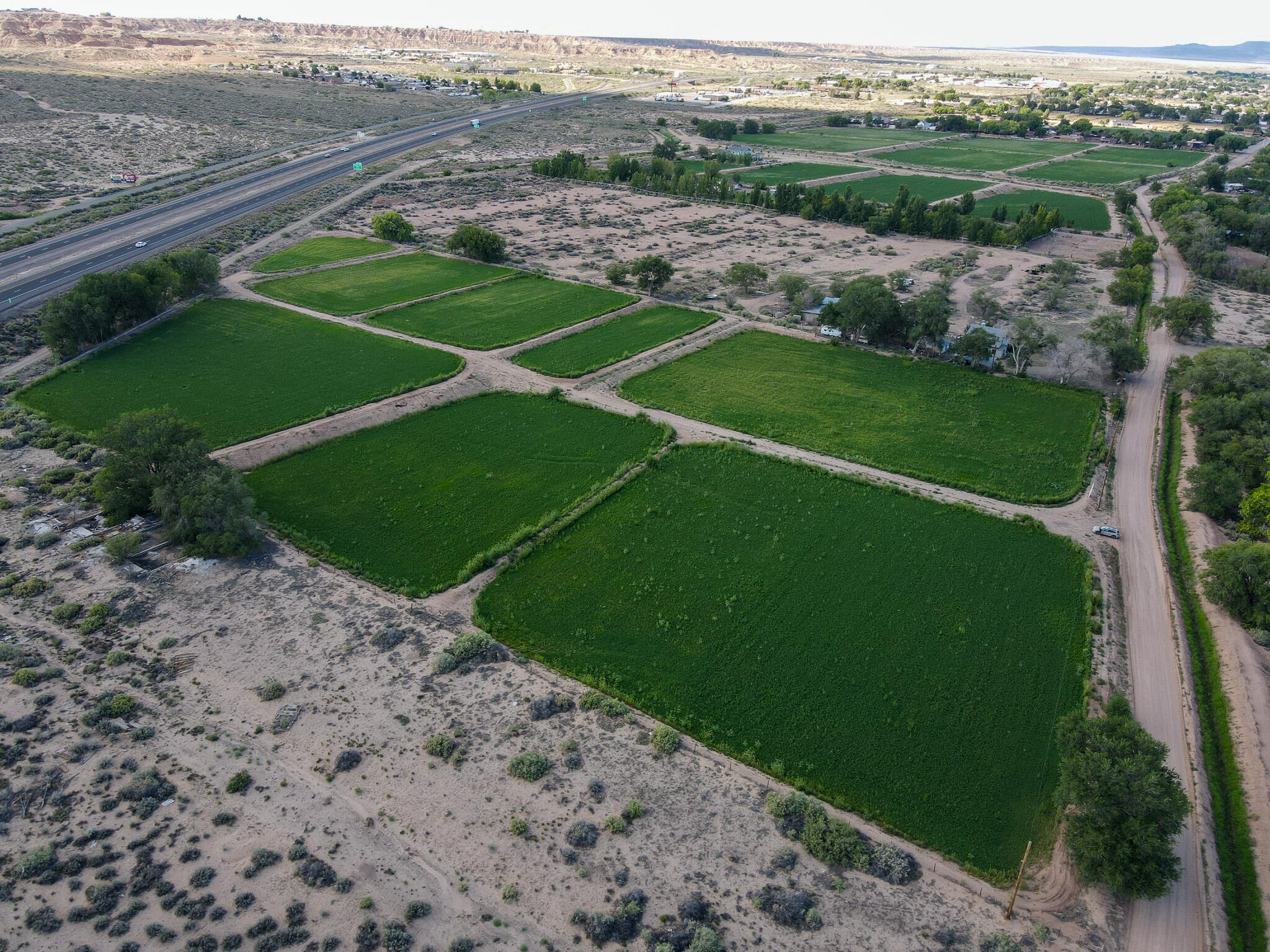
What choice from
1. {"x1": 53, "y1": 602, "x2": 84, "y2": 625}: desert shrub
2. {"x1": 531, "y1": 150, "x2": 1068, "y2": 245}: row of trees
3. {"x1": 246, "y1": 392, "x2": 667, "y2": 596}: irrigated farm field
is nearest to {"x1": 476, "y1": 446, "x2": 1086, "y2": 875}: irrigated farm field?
{"x1": 246, "y1": 392, "x2": 667, "y2": 596}: irrigated farm field

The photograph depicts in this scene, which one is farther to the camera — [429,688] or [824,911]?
[429,688]

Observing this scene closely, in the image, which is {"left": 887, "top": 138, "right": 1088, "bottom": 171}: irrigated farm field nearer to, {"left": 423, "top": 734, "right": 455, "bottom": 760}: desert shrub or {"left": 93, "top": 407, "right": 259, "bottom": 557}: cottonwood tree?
{"left": 93, "top": 407, "right": 259, "bottom": 557}: cottonwood tree

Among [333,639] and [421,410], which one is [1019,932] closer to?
[333,639]

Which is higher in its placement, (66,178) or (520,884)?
(66,178)

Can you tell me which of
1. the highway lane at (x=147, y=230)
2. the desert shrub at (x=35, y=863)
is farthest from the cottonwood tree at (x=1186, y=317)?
the highway lane at (x=147, y=230)

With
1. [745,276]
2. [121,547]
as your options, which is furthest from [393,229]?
[121,547]

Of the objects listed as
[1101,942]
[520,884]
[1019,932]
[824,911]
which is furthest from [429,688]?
[1101,942]

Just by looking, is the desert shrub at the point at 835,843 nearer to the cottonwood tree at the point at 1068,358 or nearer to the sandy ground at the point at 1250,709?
the sandy ground at the point at 1250,709
